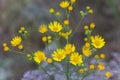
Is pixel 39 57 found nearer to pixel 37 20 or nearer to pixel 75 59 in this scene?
pixel 75 59

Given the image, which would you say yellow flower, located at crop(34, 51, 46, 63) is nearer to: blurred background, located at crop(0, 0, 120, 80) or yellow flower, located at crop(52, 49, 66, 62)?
yellow flower, located at crop(52, 49, 66, 62)

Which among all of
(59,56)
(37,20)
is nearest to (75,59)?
(59,56)

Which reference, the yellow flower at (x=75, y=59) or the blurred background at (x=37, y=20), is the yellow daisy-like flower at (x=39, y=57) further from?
the blurred background at (x=37, y=20)

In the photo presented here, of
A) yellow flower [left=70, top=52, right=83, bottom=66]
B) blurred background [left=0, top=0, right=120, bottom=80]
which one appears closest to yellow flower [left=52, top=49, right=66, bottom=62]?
yellow flower [left=70, top=52, right=83, bottom=66]

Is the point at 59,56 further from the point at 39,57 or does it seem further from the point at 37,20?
the point at 37,20

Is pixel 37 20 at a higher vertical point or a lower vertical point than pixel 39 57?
higher

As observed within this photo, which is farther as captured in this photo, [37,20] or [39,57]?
[37,20]

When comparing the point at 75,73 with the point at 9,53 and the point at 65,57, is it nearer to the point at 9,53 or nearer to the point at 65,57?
the point at 65,57

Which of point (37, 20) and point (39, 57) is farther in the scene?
point (37, 20)
